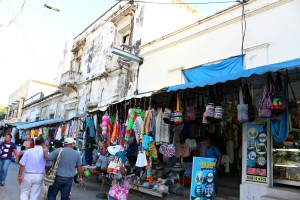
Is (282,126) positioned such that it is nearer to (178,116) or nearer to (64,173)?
(178,116)

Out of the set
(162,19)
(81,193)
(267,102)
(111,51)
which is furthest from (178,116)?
A: (162,19)

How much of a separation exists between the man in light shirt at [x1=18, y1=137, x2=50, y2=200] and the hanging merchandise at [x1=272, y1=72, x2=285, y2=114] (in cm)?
471

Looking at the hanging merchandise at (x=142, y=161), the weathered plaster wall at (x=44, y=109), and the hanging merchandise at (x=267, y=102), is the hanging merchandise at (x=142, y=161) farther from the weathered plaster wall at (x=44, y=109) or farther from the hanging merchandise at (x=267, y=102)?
the weathered plaster wall at (x=44, y=109)

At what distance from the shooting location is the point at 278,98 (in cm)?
464

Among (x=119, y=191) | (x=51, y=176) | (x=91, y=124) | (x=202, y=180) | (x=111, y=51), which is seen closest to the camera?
(x=51, y=176)

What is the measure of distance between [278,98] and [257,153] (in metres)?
1.96

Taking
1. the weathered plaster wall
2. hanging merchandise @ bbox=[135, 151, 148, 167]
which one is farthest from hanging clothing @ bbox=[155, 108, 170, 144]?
the weathered plaster wall

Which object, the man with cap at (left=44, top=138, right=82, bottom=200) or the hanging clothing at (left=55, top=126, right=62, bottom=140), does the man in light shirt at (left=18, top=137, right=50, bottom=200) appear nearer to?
the man with cap at (left=44, top=138, right=82, bottom=200)

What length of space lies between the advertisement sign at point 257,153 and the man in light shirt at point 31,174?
4.67 m

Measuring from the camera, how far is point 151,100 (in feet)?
25.3

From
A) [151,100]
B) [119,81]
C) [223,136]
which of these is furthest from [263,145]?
[119,81]

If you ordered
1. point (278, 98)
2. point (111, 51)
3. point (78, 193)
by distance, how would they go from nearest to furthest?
point (278, 98), point (78, 193), point (111, 51)

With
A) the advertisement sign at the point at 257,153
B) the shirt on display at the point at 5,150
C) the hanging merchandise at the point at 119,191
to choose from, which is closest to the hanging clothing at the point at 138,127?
the hanging merchandise at the point at 119,191

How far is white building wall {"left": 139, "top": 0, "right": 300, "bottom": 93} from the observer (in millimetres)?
7117
